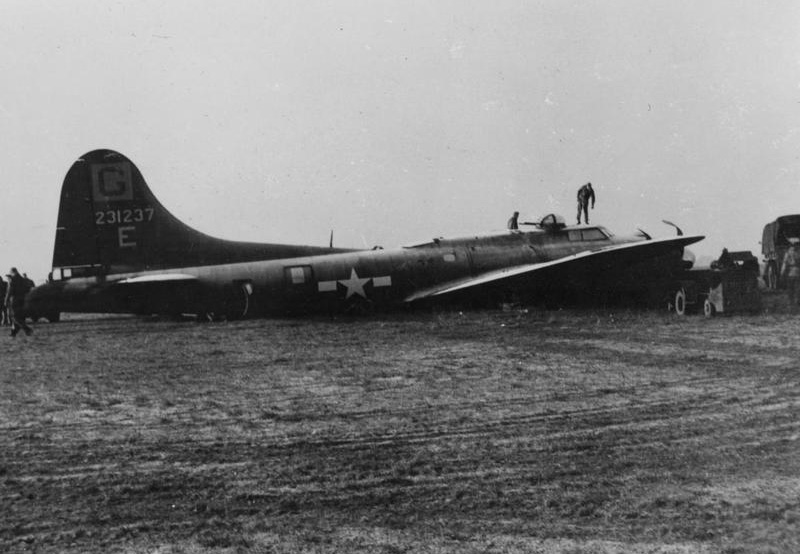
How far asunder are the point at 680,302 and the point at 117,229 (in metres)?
14.0

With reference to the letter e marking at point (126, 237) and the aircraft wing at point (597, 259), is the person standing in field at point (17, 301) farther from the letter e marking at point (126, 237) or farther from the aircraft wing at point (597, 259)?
the aircraft wing at point (597, 259)

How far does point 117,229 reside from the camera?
18312mm

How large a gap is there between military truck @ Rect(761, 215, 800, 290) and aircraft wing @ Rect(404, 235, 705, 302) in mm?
9829

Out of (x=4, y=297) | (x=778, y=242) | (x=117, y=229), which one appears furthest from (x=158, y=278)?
(x=778, y=242)

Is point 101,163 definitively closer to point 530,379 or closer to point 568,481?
point 530,379

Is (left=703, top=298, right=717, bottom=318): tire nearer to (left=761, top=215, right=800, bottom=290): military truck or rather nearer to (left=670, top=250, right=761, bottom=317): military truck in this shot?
(left=670, top=250, right=761, bottom=317): military truck

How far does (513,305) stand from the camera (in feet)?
63.1

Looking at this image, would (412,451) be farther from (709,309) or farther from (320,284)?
(709,309)

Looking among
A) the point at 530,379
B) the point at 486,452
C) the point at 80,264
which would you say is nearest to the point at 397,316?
the point at 80,264

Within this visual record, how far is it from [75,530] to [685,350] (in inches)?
375

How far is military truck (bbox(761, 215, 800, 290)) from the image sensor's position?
86.4ft

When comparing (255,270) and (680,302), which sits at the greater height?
(255,270)

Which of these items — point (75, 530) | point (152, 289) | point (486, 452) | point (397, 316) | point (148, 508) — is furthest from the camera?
point (397, 316)

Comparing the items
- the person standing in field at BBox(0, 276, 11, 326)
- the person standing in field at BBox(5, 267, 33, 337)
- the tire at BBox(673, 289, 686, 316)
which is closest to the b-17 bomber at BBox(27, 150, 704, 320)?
the person standing in field at BBox(5, 267, 33, 337)
